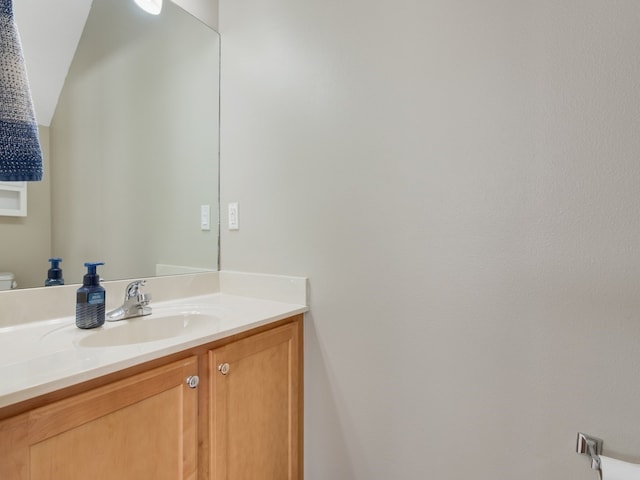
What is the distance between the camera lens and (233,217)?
1.47 metres


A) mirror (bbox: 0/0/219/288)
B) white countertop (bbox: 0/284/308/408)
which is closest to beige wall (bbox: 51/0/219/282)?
mirror (bbox: 0/0/219/288)

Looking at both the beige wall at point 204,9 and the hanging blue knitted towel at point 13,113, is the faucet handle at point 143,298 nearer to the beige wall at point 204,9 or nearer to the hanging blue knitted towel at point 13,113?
the hanging blue knitted towel at point 13,113

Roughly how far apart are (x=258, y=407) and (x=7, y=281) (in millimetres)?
845

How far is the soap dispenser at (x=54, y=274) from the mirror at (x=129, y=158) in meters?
0.02

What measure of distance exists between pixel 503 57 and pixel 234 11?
47.5 inches

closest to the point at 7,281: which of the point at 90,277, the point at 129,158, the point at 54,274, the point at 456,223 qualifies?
the point at 54,274

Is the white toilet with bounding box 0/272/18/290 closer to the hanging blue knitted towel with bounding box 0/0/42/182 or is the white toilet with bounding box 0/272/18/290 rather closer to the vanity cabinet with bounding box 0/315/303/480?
the hanging blue knitted towel with bounding box 0/0/42/182

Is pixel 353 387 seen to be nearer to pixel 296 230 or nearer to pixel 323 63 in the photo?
pixel 296 230

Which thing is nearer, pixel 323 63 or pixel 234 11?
pixel 323 63

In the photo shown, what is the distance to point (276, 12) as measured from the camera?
1336 millimetres

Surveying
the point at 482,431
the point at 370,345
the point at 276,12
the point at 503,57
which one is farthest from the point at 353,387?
the point at 276,12

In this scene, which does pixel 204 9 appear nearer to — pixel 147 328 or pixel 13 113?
pixel 13 113

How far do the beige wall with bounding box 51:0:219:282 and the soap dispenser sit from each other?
0.02 m

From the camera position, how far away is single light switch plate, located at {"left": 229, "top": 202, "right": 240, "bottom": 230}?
4.81 ft
